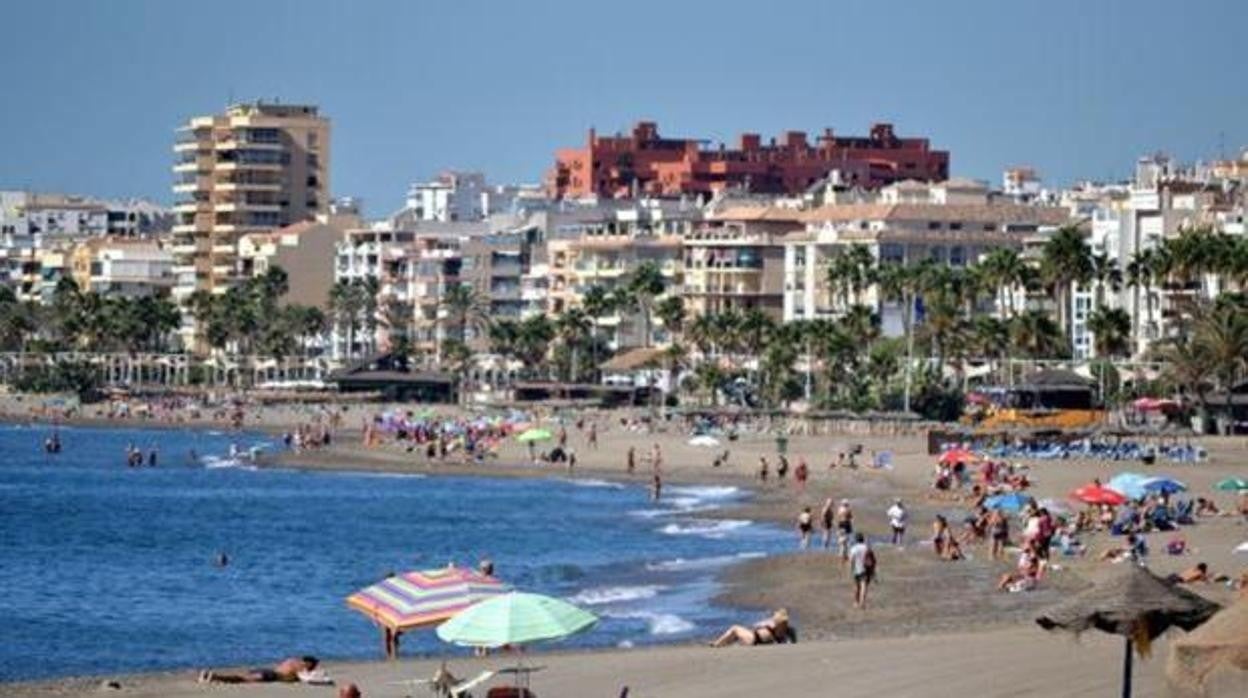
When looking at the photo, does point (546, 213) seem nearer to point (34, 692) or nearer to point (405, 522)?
point (405, 522)

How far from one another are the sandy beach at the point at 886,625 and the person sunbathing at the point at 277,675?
39 centimetres

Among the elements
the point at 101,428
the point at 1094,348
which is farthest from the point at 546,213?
the point at 1094,348

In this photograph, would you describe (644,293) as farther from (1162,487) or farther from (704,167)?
(1162,487)

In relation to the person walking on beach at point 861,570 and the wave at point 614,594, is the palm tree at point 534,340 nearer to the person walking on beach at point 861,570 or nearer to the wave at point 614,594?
the wave at point 614,594

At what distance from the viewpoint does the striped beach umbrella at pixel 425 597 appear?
89.9ft

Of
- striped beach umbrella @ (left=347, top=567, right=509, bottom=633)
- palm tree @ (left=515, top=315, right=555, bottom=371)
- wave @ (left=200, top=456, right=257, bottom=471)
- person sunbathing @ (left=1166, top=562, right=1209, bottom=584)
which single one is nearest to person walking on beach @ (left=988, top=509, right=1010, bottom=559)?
person sunbathing @ (left=1166, top=562, right=1209, bottom=584)

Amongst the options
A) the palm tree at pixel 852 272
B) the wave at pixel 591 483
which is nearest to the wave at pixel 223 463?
the wave at pixel 591 483

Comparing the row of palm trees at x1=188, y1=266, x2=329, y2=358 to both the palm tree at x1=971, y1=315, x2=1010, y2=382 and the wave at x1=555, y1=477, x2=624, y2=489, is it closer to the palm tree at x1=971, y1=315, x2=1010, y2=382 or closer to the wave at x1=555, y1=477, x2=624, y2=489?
the palm tree at x1=971, y1=315, x2=1010, y2=382

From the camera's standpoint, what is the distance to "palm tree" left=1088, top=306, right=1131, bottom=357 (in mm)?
101000

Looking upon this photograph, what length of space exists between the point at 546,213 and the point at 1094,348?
170 ft

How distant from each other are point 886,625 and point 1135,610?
1502 cm

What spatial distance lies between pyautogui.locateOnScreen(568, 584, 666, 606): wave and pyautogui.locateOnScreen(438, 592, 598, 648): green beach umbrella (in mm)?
18157

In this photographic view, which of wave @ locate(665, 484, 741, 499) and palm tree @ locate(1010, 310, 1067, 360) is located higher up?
palm tree @ locate(1010, 310, 1067, 360)

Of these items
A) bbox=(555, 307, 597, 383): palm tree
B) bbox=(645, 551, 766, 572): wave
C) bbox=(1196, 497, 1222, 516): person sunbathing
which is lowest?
bbox=(645, 551, 766, 572): wave
